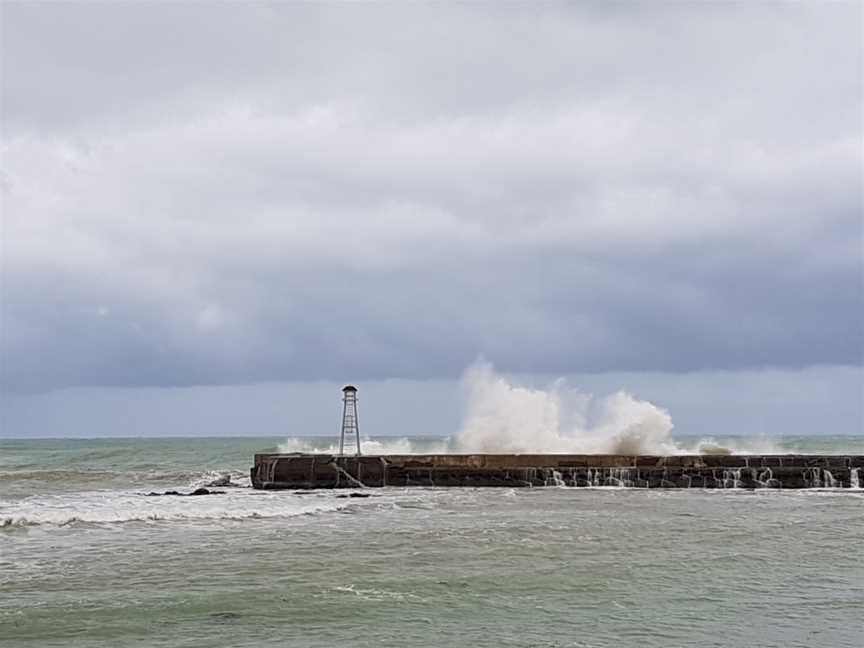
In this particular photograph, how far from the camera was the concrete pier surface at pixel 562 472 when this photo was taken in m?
28.7

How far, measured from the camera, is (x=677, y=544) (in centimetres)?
1594

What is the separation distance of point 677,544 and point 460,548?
12.5ft

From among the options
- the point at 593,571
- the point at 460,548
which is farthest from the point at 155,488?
the point at 593,571

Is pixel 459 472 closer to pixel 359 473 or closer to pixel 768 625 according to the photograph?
pixel 359 473

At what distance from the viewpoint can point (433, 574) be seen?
12969mm

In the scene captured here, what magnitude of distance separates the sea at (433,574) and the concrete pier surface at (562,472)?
5295 millimetres

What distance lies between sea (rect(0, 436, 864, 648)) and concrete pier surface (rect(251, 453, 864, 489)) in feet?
17.4

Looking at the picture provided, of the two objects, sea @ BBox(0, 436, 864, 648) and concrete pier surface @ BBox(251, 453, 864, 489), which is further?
concrete pier surface @ BBox(251, 453, 864, 489)

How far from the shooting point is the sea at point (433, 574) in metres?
9.75

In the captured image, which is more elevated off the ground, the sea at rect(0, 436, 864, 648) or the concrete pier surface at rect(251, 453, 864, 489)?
the concrete pier surface at rect(251, 453, 864, 489)

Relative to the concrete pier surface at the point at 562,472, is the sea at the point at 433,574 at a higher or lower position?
lower

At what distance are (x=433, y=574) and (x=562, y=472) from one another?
1667 cm

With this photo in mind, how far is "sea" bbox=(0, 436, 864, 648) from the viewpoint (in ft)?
32.0

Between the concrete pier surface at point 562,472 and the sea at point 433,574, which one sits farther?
the concrete pier surface at point 562,472
